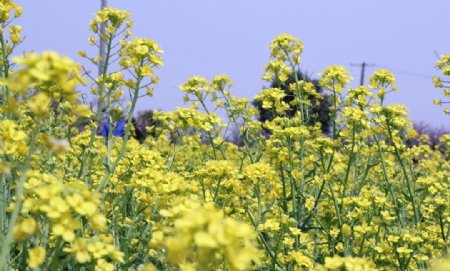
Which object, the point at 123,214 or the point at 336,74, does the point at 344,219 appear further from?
the point at 123,214

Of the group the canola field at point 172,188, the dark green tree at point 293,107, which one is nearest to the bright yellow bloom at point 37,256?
the canola field at point 172,188

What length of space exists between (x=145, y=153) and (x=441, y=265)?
7.49 ft

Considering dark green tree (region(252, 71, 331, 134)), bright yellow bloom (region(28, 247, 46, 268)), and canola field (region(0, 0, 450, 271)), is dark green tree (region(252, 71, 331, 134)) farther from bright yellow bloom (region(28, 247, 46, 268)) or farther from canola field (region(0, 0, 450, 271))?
bright yellow bloom (region(28, 247, 46, 268))

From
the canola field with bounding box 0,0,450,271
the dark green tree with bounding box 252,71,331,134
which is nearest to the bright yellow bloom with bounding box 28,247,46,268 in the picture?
the canola field with bounding box 0,0,450,271

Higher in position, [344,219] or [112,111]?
[112,111]

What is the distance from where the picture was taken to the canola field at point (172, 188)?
137cm

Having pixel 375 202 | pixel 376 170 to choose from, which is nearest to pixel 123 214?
pixel 375 202

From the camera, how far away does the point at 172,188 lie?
2.14 m

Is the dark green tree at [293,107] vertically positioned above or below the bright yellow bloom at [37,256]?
below

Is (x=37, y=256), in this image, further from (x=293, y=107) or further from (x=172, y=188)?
(x=293, y=107)

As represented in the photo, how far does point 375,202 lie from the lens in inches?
133

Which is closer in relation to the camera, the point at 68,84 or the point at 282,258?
the point at 68,84

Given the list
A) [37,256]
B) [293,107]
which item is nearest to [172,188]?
[37,256]

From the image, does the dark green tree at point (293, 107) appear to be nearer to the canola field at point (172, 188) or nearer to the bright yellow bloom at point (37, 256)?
the canola field at point (172, 188)
